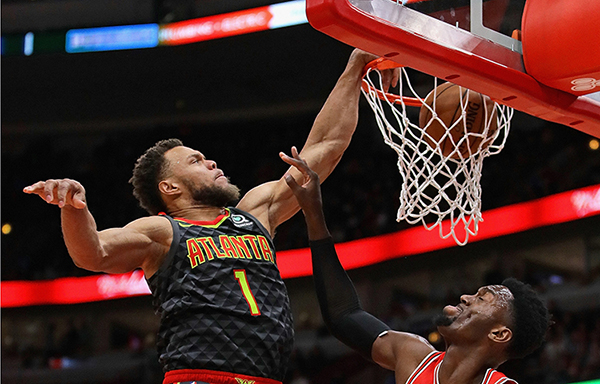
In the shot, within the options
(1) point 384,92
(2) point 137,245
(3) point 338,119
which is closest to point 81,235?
(2) point 137,245

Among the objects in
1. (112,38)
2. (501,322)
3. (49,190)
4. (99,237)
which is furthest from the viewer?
(112,38)

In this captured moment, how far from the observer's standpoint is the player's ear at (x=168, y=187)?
3.40 meters

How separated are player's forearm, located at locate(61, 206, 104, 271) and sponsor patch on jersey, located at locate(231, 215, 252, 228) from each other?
73cm

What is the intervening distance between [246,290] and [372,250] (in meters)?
6.98

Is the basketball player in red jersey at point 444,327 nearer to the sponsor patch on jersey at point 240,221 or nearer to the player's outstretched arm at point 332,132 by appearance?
the sponsor patch on jersey at point 240,221

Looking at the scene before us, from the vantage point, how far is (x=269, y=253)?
3.25 metres

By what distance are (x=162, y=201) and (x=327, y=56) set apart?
7.85 m

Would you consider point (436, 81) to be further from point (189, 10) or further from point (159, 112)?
point (159, 112)

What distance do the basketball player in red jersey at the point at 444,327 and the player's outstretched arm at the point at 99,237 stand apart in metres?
0.62

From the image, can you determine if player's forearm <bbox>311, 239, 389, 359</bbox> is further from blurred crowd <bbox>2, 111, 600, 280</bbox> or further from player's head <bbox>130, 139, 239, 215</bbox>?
blurred crowd <bbox>2, 111, 600, 280</bbox>

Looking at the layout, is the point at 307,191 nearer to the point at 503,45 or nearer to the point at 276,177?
the point at 503,45

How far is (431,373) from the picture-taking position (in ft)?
10.5

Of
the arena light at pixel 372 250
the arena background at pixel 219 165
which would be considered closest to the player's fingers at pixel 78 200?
the arena light at pixel 372 250

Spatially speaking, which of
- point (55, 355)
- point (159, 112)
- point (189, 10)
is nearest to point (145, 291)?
point (55, 355)
